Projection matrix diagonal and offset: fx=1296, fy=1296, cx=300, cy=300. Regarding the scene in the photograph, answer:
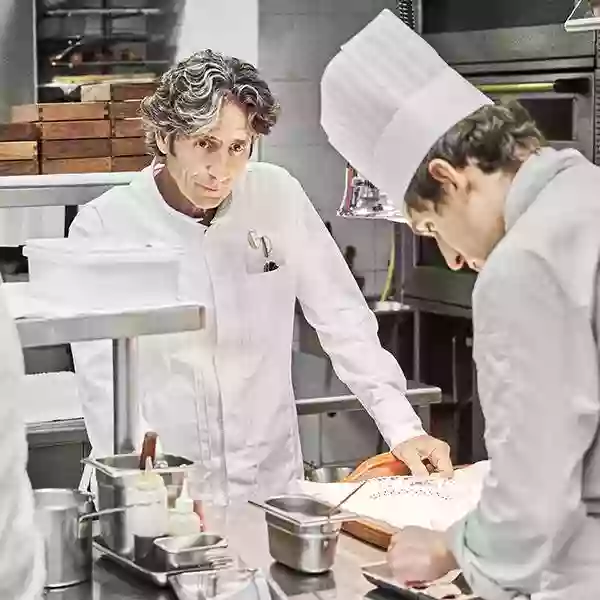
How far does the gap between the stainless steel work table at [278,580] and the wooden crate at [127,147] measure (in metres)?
1.91

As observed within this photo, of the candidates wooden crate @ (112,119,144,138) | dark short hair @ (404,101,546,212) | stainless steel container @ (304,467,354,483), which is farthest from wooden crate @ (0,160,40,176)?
dark short hair @ (404,101,546,212)

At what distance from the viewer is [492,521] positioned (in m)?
1.76

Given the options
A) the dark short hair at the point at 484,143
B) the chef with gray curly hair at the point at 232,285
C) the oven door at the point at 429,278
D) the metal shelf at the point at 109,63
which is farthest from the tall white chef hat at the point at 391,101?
→ the metal shelf at the point at 109,63

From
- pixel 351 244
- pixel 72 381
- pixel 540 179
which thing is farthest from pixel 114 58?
pixel 540 179

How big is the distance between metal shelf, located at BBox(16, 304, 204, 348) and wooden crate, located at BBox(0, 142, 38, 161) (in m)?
2.05

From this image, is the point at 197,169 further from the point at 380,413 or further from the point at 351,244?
the point at 351,244

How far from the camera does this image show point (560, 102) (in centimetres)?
444

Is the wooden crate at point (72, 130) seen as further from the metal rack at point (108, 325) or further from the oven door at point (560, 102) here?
the metal rack at point (108, 325)

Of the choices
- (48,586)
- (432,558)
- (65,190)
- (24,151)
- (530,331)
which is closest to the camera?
(530,331)

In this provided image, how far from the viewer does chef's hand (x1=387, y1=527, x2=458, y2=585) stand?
1.95 metres

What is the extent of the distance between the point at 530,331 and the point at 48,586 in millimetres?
986

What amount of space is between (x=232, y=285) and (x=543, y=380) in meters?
1.46

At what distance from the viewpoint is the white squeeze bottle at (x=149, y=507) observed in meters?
2.24

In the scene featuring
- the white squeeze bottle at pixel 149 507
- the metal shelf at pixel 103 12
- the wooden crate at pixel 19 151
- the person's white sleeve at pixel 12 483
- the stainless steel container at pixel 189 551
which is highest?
the metal shelf at pixel 103 12
